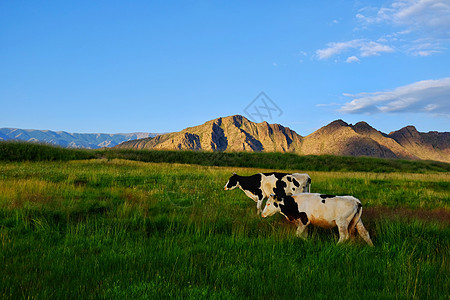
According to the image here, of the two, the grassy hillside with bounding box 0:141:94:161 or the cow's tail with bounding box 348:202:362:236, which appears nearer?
the cow's tail with bounding box 348:202:362:236

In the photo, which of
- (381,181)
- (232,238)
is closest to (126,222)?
(232,238)

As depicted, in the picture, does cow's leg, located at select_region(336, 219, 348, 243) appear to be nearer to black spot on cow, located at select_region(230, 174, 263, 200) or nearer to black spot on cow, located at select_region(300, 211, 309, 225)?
black spot on cow, located at select_region(300, 211, 309, 225)

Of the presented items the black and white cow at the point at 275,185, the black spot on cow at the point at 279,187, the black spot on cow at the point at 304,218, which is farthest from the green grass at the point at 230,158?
the black spot on cow at the point at 304,218

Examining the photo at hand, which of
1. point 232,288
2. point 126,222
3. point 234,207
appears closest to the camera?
point 232,288

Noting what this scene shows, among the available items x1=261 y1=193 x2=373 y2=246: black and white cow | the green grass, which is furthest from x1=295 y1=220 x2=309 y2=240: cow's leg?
the green grass

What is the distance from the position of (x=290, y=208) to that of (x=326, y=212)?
123cm

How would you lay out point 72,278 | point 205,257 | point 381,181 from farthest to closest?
1. point 381,181
2. point 205,257
3. point 72,278

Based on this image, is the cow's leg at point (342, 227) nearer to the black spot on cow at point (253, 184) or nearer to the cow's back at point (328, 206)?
the cow's back at point (328, 206)

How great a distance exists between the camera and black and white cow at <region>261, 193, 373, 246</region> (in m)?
8.96

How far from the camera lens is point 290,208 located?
391 inches

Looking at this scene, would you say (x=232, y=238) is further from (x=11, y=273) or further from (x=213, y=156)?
(x=213, y=156)

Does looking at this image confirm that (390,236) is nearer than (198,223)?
Yes

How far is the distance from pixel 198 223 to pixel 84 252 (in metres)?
4.04

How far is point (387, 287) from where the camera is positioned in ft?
19.0
